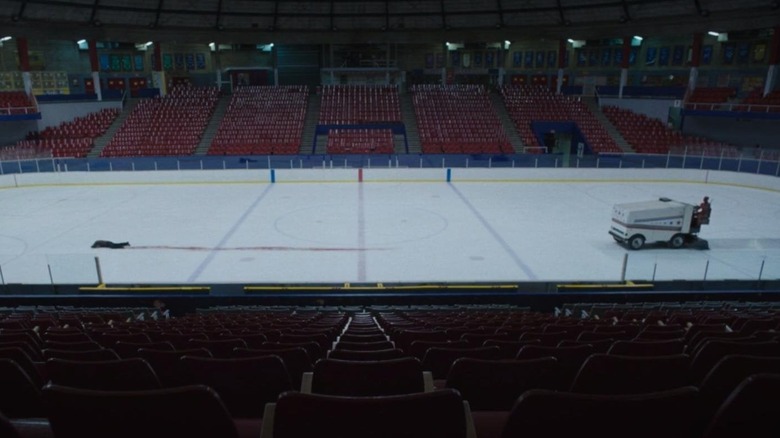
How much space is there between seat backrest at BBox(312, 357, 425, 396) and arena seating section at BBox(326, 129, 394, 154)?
3003cm

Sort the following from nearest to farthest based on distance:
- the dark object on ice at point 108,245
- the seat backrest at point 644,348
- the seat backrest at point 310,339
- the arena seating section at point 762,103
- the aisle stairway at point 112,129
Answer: the seat backrest at point 644,348 < the seat backrest at point 310,339 < the dark object on ice at point 108,245 < the arena seating section at point 762,103 < the aisle stairway at point 112,129

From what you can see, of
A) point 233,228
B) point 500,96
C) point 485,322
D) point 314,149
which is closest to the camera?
point 485,322

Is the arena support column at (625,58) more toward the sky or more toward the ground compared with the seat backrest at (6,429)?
more toward the sky

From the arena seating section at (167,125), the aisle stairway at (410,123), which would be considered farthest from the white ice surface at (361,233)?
the aisle stairway at (410,123)

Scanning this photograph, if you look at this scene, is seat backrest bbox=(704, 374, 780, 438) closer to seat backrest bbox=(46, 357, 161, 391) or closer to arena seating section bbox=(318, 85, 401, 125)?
seat backrest bbox=(46, 357, 161, 391)

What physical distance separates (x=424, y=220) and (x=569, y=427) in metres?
17.1

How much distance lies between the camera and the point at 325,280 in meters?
12.4

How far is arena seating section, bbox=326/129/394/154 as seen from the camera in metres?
32.2

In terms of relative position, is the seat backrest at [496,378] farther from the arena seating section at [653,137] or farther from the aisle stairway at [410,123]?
the aisle stairway at [410,123]

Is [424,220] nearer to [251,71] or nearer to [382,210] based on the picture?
[382,210]

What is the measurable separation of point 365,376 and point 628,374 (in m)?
1.09

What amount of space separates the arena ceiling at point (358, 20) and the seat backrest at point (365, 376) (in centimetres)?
3853

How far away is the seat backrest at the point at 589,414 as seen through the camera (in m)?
1.32

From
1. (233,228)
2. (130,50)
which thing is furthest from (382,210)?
(130,50)
